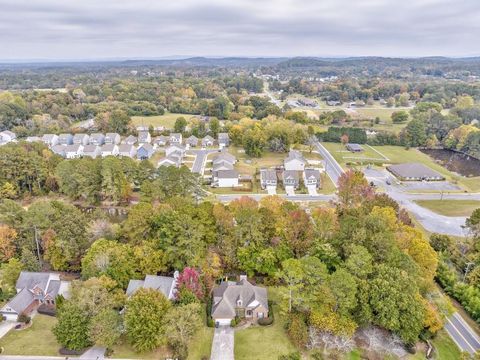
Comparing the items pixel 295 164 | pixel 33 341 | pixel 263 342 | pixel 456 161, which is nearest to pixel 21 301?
pixel 33 341

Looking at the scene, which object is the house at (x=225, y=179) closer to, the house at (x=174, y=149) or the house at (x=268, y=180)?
the house at (x=268, y=180)

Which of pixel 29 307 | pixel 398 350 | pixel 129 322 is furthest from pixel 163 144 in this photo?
pixel 398 350

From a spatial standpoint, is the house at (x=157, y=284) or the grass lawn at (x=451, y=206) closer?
the house at (x=157, y=284)

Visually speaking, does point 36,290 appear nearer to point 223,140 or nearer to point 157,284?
point 157,284

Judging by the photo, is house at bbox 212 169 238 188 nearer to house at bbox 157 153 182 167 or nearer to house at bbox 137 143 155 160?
house at bbox 157 153 182 167

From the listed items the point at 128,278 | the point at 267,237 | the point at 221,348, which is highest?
the point at 267,237

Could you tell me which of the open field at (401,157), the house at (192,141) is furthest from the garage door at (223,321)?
the house at (192,141)

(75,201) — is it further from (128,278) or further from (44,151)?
(128,278)
